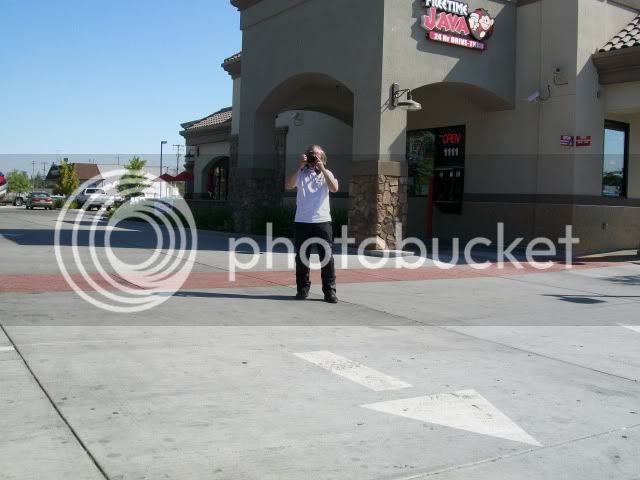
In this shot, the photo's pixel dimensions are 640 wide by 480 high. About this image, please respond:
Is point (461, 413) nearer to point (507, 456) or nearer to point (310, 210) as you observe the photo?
point (507, 456)

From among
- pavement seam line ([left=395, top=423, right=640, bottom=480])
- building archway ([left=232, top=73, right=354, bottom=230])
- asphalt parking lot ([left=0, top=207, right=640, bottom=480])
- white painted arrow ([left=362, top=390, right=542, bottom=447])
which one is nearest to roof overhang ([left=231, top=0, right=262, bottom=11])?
building archway ([left=232, top=73, right=354, bottom=230])

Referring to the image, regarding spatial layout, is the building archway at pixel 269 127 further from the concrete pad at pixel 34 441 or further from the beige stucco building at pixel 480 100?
the concrete pad at pixel 34 441

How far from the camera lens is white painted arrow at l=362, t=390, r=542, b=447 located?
13.8ft

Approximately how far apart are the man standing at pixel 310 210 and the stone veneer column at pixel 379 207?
564cm

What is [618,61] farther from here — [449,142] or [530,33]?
[449,142]

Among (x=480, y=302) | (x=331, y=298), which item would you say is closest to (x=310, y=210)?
(x=331, y=298)

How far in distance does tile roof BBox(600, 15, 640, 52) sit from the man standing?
9731 mm

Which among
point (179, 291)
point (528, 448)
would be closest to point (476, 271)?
point (179, 291)

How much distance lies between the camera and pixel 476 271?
40.4 ft

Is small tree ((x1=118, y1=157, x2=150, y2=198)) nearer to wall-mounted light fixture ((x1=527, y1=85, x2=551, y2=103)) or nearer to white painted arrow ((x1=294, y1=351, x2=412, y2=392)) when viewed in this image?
wall-mounted light fixture ((x1=527, y1=85, x2=551, y2=103))

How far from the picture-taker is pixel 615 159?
642 inches

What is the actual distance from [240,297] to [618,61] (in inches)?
432

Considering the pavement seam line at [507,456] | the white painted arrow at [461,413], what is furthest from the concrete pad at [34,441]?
the white painted arrow at [461,413]

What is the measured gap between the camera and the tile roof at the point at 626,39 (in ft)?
49.5
